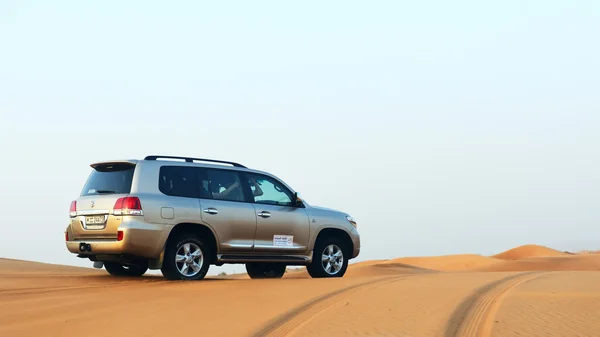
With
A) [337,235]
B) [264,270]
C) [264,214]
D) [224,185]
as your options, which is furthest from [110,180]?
[337,235]

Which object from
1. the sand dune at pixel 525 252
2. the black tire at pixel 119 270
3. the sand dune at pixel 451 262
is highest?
the sand dune at pixel 525 252

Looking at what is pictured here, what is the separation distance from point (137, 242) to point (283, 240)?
2.78 meters

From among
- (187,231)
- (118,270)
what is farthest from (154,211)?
(118,270)

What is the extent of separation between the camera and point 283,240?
13422 millimetres

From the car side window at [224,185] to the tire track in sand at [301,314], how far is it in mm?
3281

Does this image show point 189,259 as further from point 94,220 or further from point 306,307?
point 306,307

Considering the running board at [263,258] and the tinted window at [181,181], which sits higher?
the tinted window at [181,181]

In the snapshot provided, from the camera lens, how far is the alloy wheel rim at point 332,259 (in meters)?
14.1

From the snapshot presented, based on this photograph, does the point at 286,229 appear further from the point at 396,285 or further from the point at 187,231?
the point at 396,285

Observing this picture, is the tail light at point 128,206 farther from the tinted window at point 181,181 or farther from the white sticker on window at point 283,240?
the white sticker on window at point 283,240

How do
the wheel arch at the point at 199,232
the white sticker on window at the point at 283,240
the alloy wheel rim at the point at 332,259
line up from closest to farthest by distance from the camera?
the wheel arch at the point at 199,232 < the white sticker on window at the point at 283,240 < the alloy wheel rim at the point at 332,259

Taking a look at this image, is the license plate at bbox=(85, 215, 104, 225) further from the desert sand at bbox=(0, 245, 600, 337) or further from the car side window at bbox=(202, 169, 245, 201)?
the car side window at bbox=(202, 169, 245, 201)

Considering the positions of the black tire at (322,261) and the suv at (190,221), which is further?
the black tire at (322,261)

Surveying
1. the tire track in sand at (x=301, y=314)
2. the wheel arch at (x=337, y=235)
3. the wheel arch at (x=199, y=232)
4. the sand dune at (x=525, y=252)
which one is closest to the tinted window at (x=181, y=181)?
the wheel arch at (x=199, y=232)
